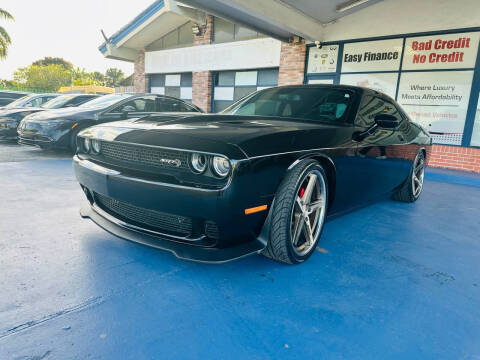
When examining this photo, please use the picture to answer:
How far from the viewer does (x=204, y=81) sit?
13.9 metres

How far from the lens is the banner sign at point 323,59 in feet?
31.5

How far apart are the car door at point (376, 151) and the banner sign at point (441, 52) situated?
17.1 ft

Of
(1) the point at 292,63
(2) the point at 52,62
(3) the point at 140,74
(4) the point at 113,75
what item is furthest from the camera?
(4) the point at 113,75

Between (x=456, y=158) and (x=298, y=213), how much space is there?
7175 mm

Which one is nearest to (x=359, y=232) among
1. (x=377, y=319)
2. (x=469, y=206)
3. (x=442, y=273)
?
(x=442, y=273)

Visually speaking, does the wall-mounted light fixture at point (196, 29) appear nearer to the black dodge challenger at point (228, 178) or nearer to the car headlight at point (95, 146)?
the black dodge challenger at point (228, 178)

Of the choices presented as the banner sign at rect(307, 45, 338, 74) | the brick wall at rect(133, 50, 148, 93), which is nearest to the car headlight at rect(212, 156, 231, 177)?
the banner sign at rect(307, 45, 338, 74)

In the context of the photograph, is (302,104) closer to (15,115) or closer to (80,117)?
(80,117)

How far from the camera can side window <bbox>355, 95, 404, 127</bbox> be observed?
3011 mm

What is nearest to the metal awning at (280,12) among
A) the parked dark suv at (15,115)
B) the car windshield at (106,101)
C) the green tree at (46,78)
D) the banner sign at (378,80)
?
the banner sign at (378,80)

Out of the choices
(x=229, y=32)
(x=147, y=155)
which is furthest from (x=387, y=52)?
(x=147, y=155)

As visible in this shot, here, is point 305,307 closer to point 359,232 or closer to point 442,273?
point 442,273

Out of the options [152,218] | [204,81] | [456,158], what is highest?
[204,81]

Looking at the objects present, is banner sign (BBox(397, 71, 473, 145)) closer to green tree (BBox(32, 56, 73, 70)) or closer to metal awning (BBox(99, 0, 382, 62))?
metal awning (BBox(99, 0, 382, 62))
